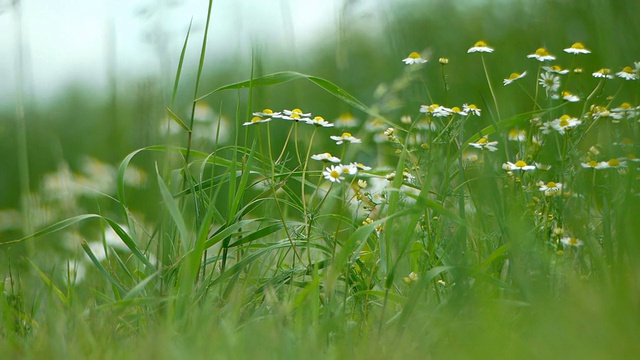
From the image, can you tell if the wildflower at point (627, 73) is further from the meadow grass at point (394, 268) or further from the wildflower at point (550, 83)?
the wildflower at point (550, 83)

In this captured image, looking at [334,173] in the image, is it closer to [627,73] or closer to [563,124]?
[563,124]

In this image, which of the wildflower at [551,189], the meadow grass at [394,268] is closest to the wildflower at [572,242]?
the meadow grass at [394,268]

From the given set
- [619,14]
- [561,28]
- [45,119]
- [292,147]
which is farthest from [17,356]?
[45,119]

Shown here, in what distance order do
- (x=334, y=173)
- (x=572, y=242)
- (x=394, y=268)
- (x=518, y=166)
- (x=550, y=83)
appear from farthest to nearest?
(x=550, y=83)
(x=518, y=166)
(x=334, y=173)
(x=572, y=242)
(x=394, y=268)

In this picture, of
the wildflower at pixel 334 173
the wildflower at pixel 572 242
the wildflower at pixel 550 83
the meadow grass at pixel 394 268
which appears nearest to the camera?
the meadow grass at pixel 394 268

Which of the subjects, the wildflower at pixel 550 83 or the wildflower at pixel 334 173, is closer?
the wildflower at pixel 334 173

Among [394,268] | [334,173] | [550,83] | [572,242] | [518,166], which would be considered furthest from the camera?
[550,83]

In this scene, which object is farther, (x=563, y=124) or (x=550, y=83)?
(x=550, y=83)

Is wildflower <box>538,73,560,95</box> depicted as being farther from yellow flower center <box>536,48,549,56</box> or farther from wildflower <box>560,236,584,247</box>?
wildflower <box>560,236,584,247</box>

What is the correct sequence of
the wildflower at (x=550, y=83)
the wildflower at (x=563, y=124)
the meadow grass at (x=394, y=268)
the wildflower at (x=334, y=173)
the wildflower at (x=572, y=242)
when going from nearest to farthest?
1. the meadow grass at (x=394, y=268)
2. the wildflower at (x=572, y=242)
3. the wildflower at (x=334, y=173)
4. the wildflower at (x=563, y=124)
5. the wildflower at (x=550, y=83)

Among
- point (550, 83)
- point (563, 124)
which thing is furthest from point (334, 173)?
point (550, 83)

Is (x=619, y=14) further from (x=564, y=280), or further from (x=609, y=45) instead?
(x=564, y=280)

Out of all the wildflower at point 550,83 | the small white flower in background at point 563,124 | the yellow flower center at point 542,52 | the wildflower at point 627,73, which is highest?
the yellow flower center at point 542,52

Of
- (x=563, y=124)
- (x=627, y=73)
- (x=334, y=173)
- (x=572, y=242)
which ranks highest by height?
(x=627, y=73)
